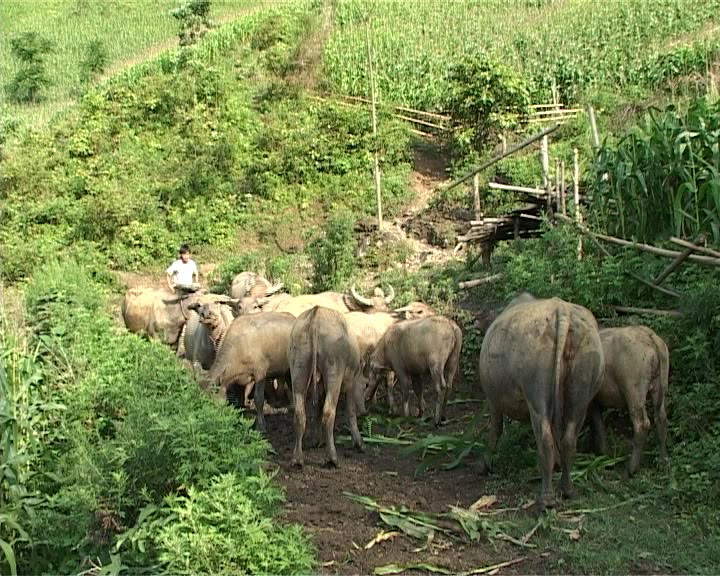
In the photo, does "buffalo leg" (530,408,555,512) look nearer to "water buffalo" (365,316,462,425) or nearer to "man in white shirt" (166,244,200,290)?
"water buffalo" (365,316,462,425)

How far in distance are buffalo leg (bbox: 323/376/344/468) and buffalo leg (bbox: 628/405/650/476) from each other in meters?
2.62

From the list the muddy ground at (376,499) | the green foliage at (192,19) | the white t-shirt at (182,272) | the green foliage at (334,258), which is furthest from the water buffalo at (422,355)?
the green foliage at (192,19)

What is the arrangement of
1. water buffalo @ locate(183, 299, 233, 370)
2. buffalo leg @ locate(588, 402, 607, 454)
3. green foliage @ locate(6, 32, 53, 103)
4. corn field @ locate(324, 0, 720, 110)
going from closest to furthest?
buffalo leg @ locate(588, 402, 607, 454)
water buffalo @ locate(183, 299, 233, 370)
corn field @ locate(324, 0, 720, 110)
green foliage @ locate(6, 32, 53, 103)

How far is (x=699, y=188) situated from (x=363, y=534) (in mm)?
4945

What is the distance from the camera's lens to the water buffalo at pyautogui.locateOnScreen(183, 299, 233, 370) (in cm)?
1107

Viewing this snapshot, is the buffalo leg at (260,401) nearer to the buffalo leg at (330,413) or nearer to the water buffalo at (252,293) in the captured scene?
the buffalo leg at (330,413)

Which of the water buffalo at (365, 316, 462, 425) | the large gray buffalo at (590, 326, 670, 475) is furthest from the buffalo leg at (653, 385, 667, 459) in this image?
the water buffalo at (365, 316, 462, 425)

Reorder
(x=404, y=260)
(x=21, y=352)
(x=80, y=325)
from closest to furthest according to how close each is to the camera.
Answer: (x=21, y=352) < (x=80, y=325) < (x=404, y=260)

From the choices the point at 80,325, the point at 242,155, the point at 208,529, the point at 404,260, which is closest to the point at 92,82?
the point at 242,155

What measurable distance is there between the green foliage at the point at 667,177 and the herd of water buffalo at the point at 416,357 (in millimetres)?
1819

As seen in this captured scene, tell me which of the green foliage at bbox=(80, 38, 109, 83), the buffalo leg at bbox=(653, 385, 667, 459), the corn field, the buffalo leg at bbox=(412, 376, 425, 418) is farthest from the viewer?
the green foliage at bbox=(80, 38, 109, 83)

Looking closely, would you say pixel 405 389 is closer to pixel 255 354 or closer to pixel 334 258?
pixel 255 354

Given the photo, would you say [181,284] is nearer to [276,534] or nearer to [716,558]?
[276,534]

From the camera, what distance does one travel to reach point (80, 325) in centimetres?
1023
